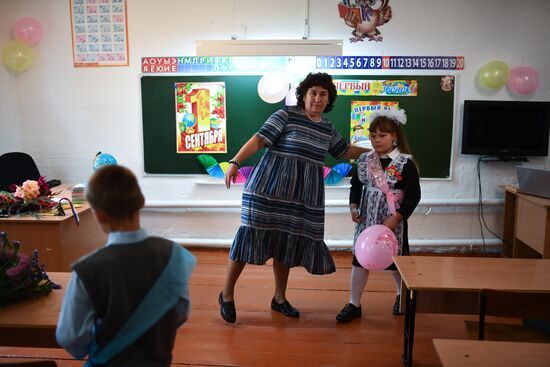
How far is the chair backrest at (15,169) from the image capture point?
13.0 ft

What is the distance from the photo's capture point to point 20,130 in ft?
15.1

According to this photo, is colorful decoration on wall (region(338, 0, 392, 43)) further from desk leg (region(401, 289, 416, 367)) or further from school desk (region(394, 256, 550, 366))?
desk leg (region(401, 289, 416, 367))

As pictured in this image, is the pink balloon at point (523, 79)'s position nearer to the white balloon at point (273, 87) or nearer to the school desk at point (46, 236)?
the white balloon at point (273, 87)

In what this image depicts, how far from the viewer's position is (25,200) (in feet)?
10.5

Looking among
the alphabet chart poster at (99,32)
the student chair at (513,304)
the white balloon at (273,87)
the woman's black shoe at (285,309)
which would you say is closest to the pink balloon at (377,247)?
the woman's black shoe at (285,309)

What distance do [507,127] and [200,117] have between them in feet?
9.68

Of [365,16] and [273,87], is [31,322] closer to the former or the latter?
[273,87]

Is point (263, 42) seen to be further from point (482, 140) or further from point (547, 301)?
point (547, 301)

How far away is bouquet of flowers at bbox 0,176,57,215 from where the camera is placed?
318 cm

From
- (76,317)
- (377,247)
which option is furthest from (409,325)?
(76,317)

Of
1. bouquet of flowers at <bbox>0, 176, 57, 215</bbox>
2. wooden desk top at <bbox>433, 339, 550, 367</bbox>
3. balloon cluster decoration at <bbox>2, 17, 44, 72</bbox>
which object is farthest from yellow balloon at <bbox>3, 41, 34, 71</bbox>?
wooden desk top at <bbox>433, 339, 550, 367</bbox>

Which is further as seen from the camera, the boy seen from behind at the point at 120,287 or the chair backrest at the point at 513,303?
the chair backrest at the point at 513,303

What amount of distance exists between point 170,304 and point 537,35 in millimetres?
4431

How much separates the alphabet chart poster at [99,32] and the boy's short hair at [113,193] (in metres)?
3.56
